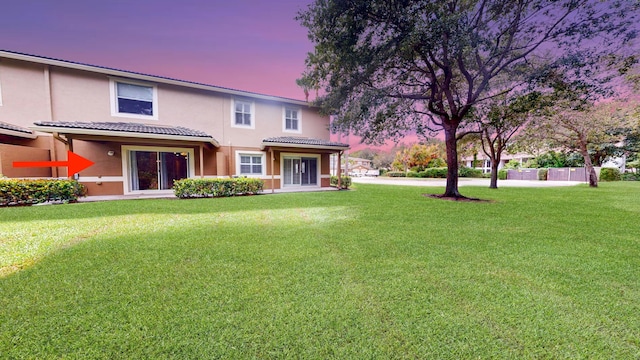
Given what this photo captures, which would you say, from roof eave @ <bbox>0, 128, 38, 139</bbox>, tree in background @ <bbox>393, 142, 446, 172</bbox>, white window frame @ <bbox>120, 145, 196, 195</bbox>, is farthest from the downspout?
tree in background @ <bbox>393, 142, 446, 172</bbox>

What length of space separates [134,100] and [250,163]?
584 centimetres

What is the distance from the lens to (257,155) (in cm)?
1327

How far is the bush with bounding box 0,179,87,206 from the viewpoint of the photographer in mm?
7461

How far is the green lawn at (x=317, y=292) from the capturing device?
5.95 ft

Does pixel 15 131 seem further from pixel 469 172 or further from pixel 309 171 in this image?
pixel 469 172

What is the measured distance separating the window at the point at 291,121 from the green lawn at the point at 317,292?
9.82 meters

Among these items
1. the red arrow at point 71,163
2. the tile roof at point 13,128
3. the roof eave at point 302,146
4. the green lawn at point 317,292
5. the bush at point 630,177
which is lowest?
the green lawn at point 317,292

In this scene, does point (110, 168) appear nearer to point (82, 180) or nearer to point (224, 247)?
point (82, 180)

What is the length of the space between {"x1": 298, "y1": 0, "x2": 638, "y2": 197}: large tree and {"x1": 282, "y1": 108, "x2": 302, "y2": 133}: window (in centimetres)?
327

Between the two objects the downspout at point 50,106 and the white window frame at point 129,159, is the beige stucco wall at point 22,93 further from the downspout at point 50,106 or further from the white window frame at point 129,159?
the white window frame at point 129,159

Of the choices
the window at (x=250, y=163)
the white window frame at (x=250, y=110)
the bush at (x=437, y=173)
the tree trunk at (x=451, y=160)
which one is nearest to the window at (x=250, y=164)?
the window at (x=250, y=163)

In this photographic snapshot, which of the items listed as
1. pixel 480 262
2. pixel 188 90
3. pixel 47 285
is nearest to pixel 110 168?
pixel 188 90

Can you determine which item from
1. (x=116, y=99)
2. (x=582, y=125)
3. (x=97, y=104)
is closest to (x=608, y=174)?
(x=582, y=125)

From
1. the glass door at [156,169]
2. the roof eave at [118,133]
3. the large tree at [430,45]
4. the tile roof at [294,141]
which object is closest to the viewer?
the large tree at [430,45]
